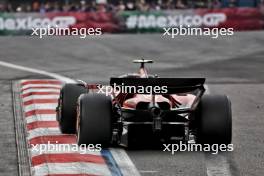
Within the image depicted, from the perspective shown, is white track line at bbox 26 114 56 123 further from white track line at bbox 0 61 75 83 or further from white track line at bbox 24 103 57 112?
white track line at bbox 0 61 75 83

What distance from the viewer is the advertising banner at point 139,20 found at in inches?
1339

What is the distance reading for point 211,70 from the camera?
24.3 m

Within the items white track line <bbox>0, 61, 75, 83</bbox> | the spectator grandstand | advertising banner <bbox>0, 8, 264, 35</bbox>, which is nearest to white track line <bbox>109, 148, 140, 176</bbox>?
white track line <bbox>0, 61, 75, 83</bbox>

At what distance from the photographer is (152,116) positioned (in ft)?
40.1

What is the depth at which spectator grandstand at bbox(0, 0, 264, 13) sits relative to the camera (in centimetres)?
3679

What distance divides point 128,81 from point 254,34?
23.1 m

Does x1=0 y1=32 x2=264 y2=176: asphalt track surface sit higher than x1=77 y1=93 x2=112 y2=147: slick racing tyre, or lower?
lower

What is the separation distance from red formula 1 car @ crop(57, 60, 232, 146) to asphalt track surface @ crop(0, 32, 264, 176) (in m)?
0.28

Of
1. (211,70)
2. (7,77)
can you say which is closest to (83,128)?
(7,77)

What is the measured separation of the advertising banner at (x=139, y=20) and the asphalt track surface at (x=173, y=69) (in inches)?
49.7

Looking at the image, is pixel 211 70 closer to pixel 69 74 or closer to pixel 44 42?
pixel 69 74

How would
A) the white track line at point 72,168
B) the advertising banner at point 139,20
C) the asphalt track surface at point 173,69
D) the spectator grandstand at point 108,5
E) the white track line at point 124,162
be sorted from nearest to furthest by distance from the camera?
the white track line at point 72,168
the white track line at point 124,162
the asphalt track surface at point 173,69
the advertising banner at point 139,20
the spectator grandstand at point 108,5

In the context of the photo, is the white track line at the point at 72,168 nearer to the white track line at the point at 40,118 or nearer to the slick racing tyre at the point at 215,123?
the slick racing tyre at the point at 215,123

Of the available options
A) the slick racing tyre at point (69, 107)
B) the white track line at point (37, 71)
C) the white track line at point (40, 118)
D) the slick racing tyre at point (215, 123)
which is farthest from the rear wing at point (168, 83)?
the white track line at point (37, 71)
